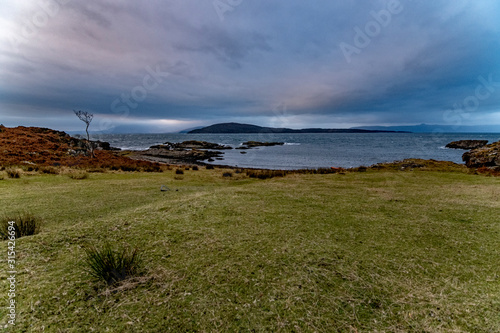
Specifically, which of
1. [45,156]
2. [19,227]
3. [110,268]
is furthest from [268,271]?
[45,156]

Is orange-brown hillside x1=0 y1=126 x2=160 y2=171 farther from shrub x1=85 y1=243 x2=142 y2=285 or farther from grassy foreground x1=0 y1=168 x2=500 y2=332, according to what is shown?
shrub x1=85 y1=243 x2=142 y2=285

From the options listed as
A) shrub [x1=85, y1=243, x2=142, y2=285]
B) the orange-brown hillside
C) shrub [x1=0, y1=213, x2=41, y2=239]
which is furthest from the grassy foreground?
the orange-brown hillside

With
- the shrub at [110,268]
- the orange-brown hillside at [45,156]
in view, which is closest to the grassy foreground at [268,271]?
the shrub at [110,268]

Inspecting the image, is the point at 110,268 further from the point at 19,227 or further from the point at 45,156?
the point at 45,156

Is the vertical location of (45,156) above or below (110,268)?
above

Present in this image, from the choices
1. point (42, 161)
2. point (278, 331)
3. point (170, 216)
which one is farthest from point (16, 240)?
point (42, 161)

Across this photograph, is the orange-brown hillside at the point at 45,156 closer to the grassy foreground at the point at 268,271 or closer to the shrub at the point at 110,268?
the grassy foreground at the point at 268,271

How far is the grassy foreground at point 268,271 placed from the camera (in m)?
2.76

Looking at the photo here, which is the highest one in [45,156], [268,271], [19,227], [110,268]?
[45,156]

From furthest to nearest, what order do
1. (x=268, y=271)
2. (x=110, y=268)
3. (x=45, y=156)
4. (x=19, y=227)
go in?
1. (x=45, y=156)
2. (x=19, y=227)
3. (x=268, y=271)
4. (x=110, y=268)

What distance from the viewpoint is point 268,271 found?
148 inches

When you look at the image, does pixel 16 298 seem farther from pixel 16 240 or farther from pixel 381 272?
pixel 381 272

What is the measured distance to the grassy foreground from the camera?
2.76 m

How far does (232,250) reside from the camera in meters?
4.44
